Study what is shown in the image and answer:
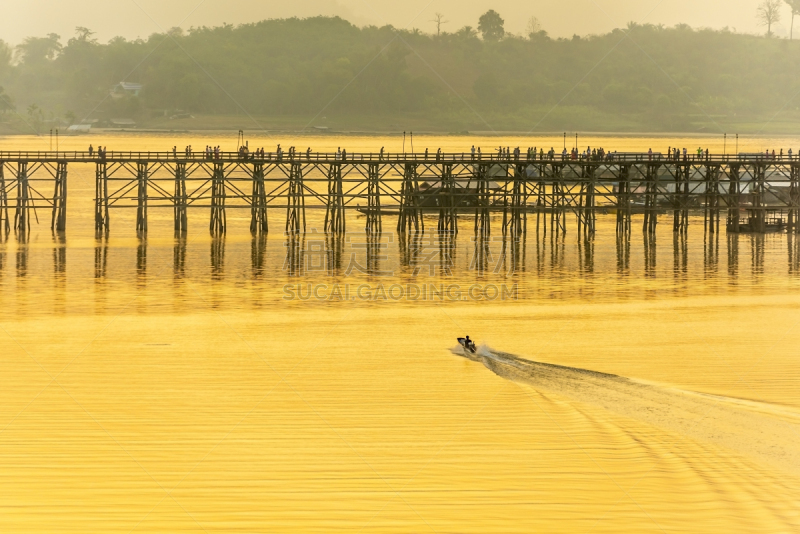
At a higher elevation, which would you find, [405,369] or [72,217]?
[72,217]

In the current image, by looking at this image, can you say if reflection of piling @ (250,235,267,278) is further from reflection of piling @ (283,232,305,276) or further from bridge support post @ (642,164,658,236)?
bridge support post @ (642,164,658,236)

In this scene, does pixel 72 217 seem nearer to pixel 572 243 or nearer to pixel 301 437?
pixel 572 243

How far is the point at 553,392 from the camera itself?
71.3 ft

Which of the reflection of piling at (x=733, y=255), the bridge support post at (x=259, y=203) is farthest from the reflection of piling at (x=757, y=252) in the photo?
the bridge support post at (x=259, y=203)

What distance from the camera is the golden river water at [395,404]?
14805 millimetres

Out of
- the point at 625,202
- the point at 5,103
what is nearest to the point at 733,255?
the point at 625,202

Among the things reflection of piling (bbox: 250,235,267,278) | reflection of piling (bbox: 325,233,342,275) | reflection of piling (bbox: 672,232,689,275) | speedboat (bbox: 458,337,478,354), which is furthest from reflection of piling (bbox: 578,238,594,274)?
speedboat (bbox: 458,337,478,354)

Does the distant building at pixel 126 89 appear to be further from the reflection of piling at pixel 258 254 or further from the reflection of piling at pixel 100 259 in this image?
the reflection of piling at pixel 100 259

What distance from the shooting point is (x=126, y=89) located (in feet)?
637

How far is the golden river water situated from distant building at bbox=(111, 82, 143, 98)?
523ft

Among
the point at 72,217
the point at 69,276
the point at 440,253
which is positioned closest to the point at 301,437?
the point at 69,276

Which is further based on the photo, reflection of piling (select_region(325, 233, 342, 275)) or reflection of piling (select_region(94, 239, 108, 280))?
reflection of piling (select_region(325, 233, 342, 275))

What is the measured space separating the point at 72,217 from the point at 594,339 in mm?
57863

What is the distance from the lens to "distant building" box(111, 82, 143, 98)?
193750mm
